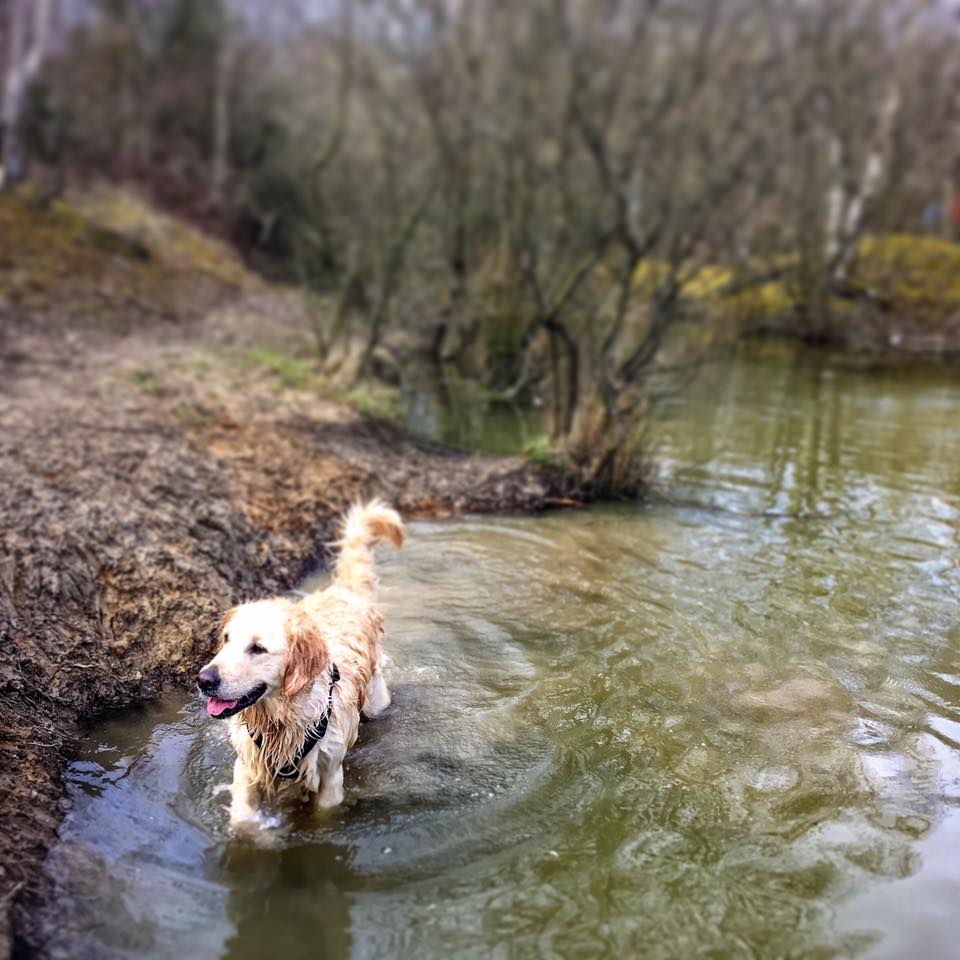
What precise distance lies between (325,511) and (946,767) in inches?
238

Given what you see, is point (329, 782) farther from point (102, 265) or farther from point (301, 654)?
point (102, 265)

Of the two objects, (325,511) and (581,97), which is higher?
(581,97)

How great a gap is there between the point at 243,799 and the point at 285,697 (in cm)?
57

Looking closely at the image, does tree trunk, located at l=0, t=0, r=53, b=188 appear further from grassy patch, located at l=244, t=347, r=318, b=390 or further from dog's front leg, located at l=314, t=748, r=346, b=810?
dog's front leg, located at l=314, t=748, r=346, b=810

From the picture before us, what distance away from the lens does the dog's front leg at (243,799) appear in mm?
4445

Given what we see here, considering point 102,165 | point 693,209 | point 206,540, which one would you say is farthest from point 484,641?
point 102,165

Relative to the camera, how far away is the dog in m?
4.20

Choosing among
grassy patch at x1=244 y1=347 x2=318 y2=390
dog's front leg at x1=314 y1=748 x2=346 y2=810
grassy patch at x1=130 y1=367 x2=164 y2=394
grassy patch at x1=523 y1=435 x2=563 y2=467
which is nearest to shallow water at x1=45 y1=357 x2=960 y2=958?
dog's front leg at x1=314 y1=748 x2=346 y2=810

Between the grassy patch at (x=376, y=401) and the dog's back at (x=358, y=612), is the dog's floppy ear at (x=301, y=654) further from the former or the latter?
the grassy patch at (x=376, y=401)

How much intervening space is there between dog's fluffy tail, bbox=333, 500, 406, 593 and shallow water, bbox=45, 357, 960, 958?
2.68 ft

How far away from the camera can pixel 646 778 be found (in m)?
4.98

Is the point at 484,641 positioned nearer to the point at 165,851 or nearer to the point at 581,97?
the point at 165,851

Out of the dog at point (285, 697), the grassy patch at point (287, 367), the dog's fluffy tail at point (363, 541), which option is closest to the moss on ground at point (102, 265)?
the grassy patch at point (287, 367)

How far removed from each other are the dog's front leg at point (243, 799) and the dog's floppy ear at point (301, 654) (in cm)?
51
